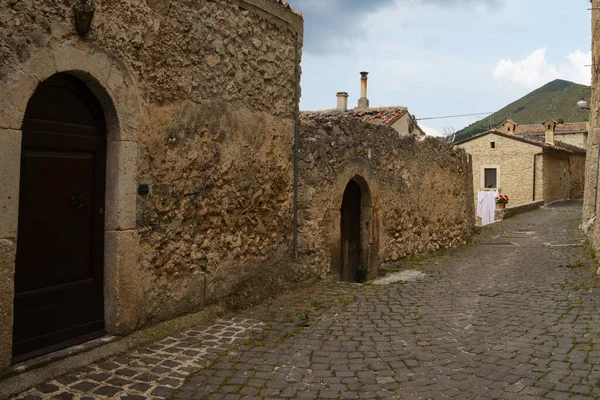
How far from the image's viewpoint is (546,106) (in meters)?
112

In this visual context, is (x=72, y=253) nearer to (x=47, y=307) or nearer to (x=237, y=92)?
(x=47, y=307)

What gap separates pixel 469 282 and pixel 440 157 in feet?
12.8

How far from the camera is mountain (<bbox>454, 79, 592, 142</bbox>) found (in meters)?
93.1

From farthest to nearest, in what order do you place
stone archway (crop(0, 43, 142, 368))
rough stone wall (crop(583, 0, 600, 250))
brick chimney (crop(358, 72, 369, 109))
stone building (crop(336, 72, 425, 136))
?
brick chimney (crop(358, 72, 369, 109)), stone building (crop(336, 72, 425, 136)), rough stone wall (crop(583, 0, 600, 250)), stone archway (crop(0, 43, 142, 368))

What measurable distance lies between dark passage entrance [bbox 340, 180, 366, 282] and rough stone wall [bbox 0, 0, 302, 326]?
167 cm

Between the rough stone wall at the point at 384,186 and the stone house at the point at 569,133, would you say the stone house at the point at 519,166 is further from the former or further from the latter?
the rough stone wall at the point at 384,186

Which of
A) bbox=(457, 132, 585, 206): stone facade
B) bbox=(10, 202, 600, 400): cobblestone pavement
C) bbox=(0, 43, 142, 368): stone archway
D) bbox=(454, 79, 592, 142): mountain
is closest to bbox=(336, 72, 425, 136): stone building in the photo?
bbox=(457, 132, 585, 206): stone facade

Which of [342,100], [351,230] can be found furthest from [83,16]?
[342,100]

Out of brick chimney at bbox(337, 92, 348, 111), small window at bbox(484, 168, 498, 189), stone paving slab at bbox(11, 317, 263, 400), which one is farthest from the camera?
small window at bbox(484, 168, 498, 189)

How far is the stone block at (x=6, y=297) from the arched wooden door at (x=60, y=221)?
172 millimetres

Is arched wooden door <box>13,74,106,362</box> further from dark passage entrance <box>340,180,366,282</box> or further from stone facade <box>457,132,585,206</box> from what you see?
stone facade <box>457,132,585,206</box>

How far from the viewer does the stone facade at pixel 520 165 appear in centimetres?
2691

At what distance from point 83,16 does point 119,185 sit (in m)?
1.25

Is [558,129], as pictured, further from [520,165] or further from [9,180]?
[9,180]
